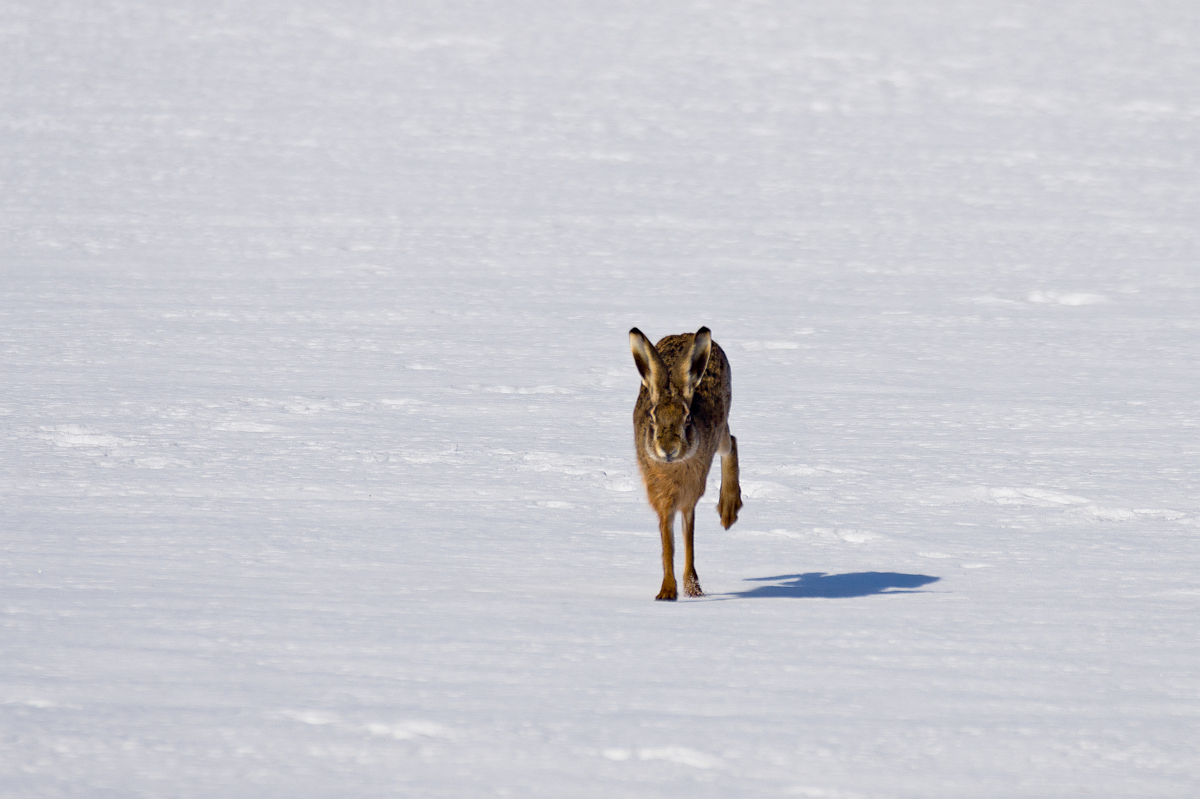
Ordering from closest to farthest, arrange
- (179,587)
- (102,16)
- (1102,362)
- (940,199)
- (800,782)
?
(800,782)
(179,587)
(1102,362)
(940,199)
(102,16)

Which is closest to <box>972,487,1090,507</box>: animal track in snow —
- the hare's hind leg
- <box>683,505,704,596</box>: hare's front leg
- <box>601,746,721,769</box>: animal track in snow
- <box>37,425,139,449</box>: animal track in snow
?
the hare's hind leg

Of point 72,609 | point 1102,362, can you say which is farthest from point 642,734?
point 1102,362

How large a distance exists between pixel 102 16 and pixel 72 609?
2464cm

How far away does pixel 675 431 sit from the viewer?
6473 mm

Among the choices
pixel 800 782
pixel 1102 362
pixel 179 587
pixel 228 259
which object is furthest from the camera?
pixel 228 259

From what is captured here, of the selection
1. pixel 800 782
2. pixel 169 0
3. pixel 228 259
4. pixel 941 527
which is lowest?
pixel 800 782

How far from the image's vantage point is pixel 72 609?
5492 mm

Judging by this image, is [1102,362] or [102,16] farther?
[102,16]

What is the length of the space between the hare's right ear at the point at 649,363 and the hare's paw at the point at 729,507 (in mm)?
1411

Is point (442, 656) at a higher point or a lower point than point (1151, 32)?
lower

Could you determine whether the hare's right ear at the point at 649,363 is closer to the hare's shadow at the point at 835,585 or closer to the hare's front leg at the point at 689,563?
the hare's front leg at the point at 689,563

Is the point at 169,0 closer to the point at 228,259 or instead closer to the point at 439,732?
the point at 228,259

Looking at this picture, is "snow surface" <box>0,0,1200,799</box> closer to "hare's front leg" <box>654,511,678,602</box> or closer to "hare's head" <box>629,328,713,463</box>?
A: "hare's front leg" <box>654,511,678,602</box>

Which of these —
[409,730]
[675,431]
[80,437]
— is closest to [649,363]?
[675,431]
